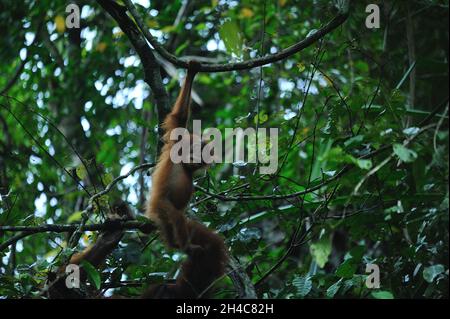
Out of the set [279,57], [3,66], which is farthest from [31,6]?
[279,57]

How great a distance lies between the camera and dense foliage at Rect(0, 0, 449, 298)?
3.48 metres

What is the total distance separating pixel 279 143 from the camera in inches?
161

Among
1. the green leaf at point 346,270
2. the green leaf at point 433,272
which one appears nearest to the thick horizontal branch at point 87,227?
the green leaf at point 346,270

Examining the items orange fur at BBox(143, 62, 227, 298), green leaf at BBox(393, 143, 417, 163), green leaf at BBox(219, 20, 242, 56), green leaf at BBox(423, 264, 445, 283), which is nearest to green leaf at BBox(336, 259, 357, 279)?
green leaf at BBox(423, 264, 445, 283)

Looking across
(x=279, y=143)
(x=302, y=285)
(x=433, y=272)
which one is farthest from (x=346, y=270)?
(x=279, y=143)

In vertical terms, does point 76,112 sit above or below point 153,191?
above

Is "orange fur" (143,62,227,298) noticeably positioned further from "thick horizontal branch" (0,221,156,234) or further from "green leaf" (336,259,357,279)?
"green leaf" (336,259,357,279)

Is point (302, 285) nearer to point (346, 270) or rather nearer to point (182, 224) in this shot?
point (346, 270)

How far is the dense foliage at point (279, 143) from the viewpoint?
3477 millimetres

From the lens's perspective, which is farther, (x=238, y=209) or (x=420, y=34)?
(x=420, y=34)

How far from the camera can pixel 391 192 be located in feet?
13.9

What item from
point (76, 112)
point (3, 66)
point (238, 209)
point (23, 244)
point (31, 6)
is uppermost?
point (31, 6)

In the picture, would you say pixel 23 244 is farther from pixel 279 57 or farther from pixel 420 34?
pixel 420 34
